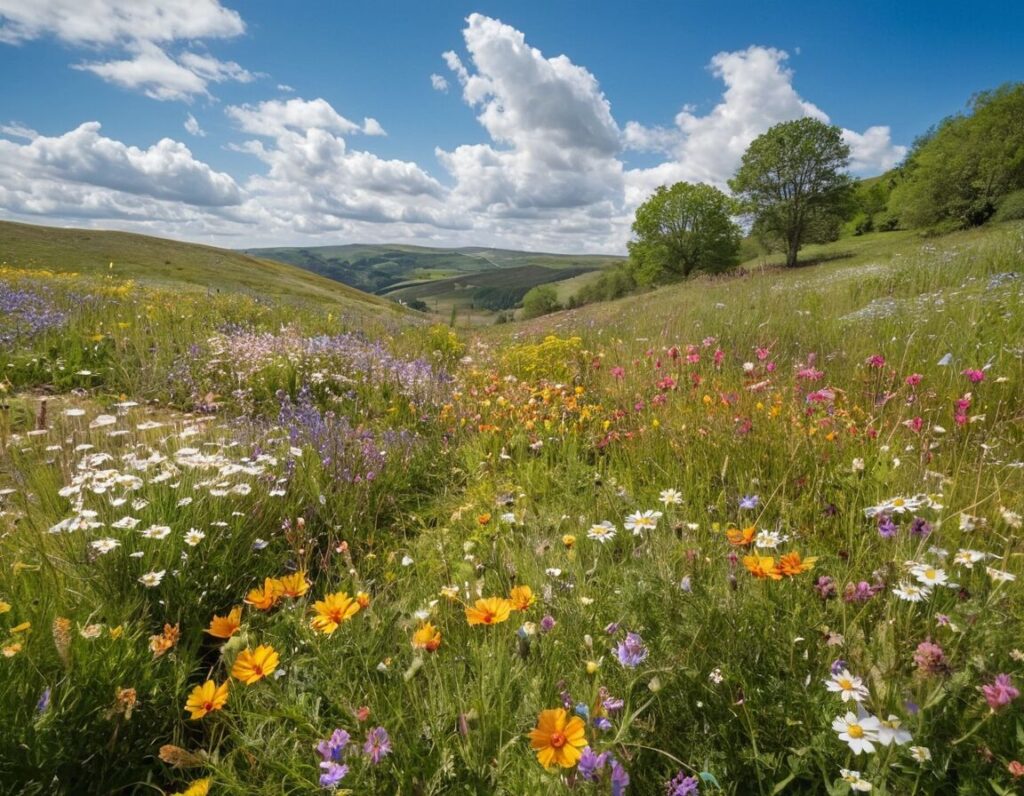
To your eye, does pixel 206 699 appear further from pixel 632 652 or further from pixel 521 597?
pixel 632 652

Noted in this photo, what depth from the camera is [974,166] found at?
124 feet

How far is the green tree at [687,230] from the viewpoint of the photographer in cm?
4522

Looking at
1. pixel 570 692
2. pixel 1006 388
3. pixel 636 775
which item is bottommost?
pixel 636 775

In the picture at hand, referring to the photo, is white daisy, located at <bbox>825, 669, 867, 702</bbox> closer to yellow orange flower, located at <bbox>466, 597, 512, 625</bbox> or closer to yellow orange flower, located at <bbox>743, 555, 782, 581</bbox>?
yellow orange flower, located at <bbox>743, 555, 782, 581</bbox>

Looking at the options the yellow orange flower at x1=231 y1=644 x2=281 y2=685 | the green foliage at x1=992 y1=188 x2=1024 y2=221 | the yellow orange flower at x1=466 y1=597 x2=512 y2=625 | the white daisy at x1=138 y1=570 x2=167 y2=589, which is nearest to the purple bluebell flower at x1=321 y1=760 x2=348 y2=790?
the yellow orange flower at x1=231 y1=644 x2=281 y2=685

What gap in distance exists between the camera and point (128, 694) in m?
1.40

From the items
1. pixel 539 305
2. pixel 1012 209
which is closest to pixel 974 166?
pixel 1012 209

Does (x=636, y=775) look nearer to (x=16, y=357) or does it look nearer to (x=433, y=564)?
(x=433, y=564)

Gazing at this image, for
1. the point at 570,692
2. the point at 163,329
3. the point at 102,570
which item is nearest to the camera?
the point at 570,692

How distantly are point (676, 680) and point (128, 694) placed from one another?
1518mm

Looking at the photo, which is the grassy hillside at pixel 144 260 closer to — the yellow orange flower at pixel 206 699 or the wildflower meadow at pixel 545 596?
the wildflower meadow at pixel 545 596

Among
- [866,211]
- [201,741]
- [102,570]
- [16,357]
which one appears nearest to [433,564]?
[201,741]

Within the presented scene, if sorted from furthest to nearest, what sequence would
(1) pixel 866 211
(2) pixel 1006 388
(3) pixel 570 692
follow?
1. (1) pixel 866 211
2. (2) pixel 1006 388
3. (3) pixel 570 692

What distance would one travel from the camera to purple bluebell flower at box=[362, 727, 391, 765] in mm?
1194
